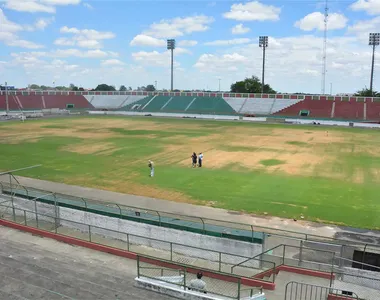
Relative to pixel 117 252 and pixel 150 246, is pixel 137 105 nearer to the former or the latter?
pixel 150 246

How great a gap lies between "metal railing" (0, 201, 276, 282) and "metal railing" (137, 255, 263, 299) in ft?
3.30

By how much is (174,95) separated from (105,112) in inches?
880

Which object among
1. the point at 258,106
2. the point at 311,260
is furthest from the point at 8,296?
the point at 258,106

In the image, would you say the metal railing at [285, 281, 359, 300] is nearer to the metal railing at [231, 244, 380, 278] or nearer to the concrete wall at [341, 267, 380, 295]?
the metal railing at [231, 244, 380, 278]

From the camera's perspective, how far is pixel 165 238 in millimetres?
15797

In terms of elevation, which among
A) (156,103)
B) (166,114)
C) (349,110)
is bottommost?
(166,114)

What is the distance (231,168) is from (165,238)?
54.0 feet

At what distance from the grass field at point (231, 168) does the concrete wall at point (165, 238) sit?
6.28m

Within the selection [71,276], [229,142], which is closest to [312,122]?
[229,142]

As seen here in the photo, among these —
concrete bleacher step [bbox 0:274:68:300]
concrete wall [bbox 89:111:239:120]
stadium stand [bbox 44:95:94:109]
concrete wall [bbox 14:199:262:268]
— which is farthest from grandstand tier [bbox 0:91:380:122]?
concrete bleacher step [bbox 0:274:68:300]

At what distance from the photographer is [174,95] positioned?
4296 inches

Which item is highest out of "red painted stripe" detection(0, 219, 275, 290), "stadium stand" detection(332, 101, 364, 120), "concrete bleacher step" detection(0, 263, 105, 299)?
"stadium stand" detection(332, 101, 364, 120)

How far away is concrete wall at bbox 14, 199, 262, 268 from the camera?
562 inches

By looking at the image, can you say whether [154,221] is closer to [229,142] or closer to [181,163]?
[181,163]
